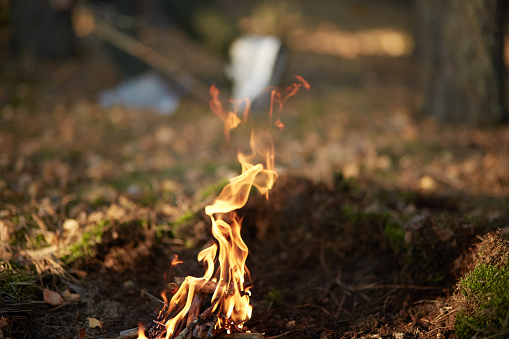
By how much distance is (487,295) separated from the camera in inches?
88.9

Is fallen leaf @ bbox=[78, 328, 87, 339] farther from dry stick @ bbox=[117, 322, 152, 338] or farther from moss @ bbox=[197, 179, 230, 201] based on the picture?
moss @ bbox=[197, 179, 230, 201]

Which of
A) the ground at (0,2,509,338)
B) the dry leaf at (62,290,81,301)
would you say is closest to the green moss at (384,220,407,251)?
the ground at (0,2,509,338)

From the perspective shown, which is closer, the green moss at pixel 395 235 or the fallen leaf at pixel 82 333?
the fallen leaf at pixel 82 333

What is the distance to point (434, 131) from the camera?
6352 mm

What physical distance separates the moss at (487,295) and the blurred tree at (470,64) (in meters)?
4.27

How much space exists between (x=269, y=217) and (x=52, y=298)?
1.73m

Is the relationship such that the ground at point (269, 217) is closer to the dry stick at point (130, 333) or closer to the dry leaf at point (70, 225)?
the dry leaf at point (70, 225)

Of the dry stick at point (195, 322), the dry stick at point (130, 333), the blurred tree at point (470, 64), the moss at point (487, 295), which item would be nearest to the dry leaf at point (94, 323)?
the dry stick at point (130, 333)

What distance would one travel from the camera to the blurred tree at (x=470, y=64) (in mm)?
5750

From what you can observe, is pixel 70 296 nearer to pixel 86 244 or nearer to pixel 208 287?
pixel 86 244

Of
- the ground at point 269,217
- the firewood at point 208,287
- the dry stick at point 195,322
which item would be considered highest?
the firewood at point 208,287

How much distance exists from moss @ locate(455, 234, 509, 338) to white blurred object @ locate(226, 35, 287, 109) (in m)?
5.82

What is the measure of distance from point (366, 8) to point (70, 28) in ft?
34.1

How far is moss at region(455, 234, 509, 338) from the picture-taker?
2168 millimetres
